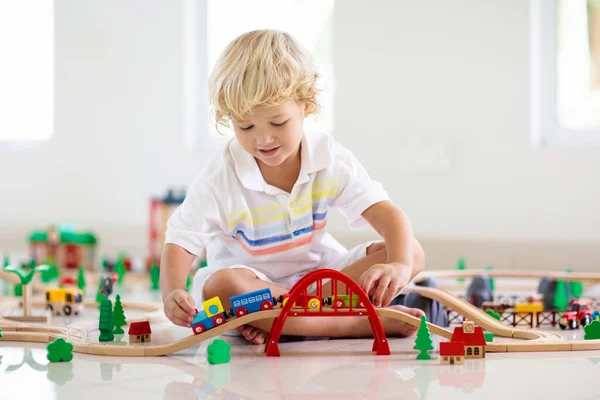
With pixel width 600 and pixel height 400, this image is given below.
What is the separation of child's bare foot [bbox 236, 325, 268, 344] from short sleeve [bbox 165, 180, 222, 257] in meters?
0.14

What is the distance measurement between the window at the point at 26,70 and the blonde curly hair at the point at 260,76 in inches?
93.7

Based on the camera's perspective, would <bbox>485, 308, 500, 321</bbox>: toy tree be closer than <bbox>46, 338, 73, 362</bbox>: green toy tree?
No

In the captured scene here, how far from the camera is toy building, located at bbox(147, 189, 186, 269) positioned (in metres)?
2.87

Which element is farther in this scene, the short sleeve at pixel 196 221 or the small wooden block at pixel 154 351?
the short sleeve at pixel 196 221

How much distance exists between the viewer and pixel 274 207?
1.38 meters

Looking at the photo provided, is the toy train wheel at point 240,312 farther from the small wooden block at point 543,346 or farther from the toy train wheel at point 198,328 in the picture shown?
the small wooden block at point 543,346

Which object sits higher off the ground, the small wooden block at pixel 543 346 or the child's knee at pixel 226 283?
the child's knee at pixel 226 283

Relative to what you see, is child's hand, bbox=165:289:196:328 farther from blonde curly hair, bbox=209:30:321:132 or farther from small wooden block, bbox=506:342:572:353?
small wooden block, bbox=506:342:572:353

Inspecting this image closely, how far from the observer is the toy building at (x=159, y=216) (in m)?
2.87

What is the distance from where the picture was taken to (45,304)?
69.3 inches

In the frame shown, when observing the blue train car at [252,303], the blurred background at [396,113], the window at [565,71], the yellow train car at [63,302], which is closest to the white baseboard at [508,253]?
the blurred background at [396,113]

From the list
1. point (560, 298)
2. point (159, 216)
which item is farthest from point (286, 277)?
point (159, 216)

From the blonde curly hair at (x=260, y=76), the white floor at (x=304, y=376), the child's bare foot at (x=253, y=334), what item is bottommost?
the white floor at (x=304, y=376)

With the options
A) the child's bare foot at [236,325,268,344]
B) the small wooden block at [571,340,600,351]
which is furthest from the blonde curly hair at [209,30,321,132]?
the small wooden block at [571,340,600,351]
